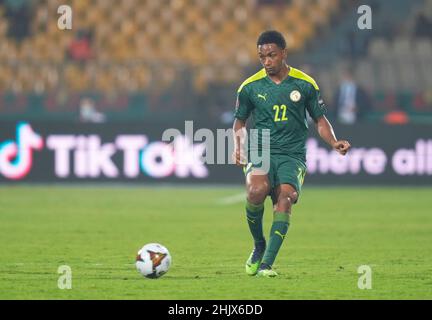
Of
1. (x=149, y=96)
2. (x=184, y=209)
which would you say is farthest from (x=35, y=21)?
(x=184, y=209)

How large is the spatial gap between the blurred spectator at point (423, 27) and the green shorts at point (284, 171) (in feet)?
46.3

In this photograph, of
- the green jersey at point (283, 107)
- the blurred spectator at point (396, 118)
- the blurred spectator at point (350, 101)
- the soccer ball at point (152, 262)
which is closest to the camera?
the soccer ball at point (152, 262)

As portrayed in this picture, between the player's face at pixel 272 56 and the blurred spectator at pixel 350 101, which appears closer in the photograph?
the player's face at pixel 272 56

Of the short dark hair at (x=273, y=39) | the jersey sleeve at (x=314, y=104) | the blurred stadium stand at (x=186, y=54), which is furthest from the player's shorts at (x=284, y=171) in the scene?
the blurred stadium stand at (x=186, y=54)

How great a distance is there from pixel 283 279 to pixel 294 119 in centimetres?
142

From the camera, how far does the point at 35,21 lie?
2408 cm

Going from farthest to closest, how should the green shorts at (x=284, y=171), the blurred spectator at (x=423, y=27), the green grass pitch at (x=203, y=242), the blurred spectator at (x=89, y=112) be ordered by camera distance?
the blurred spectator at (x=423, y=27) → the blurred spectator at (x=89, y=112) → the green shorts at (x=284, y=171) → the green grass pitch at (x=203, y=242)

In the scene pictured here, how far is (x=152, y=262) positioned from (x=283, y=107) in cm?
176

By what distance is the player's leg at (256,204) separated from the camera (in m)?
9.05

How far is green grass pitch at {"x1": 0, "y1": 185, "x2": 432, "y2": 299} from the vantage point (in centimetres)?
831

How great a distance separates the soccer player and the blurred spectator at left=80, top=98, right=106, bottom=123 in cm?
1046

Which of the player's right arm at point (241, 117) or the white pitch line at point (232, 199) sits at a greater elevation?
the player's right arm at point (241, 117)

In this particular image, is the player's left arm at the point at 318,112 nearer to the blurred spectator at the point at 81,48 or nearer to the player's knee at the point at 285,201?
the player's knee at the point at 285,201

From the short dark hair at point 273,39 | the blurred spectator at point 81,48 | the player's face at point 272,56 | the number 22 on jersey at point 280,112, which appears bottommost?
the number 22 on jersey at point 280,112
